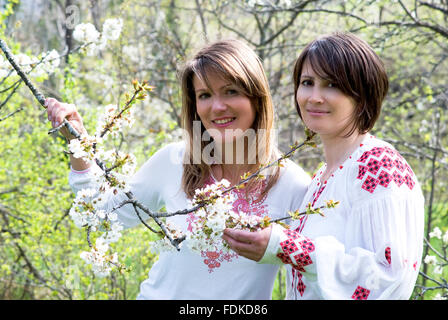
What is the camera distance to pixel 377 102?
1.75 meters

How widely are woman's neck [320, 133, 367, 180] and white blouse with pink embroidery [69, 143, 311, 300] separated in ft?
0.79

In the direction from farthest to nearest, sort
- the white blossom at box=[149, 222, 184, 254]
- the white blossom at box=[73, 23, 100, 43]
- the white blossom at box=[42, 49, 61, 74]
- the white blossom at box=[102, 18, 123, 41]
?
the white blossom at box=[102, 18, 123, 41]
the white blossom at box=[73, 23, 100, 43]
the white blossom at box=[42, 49, 61, 74]
the white blossom at box=[149, 222, 184, 254]

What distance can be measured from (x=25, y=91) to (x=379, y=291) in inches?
164

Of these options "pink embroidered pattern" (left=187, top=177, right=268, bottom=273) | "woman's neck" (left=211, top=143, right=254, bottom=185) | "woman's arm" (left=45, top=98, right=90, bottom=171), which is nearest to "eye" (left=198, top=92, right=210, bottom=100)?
"woman's neck" (left=211, top=143, right=254, bottom=185)

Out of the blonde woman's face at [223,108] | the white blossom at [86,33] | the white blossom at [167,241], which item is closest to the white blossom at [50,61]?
the white blossom at [86,33]

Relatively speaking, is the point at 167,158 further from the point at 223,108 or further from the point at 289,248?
the point at 289,248

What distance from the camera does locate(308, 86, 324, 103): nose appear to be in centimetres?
171

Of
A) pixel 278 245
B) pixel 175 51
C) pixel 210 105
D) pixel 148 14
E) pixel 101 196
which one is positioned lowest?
pixel 278 245

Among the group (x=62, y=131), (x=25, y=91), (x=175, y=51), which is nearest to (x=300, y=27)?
(x=175, y=51)

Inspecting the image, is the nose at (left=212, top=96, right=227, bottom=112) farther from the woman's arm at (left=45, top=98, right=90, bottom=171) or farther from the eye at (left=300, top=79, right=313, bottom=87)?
the woman's arm at (left=45, top=98, right=90, bottom=171)

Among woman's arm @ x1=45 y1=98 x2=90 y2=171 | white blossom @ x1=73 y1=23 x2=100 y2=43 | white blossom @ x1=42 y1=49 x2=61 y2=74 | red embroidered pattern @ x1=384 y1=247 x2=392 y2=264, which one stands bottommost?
red embroidered pattern @ x1=384 y1=247 x2=392 y2=264

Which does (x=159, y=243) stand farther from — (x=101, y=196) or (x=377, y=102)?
(x=377, y=102)

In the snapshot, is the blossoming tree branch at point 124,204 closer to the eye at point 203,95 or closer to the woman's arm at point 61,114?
the woman's arm at point 61,114

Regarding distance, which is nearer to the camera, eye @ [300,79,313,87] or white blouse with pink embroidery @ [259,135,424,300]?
white blouse with pink embroidery @ [259,135,424,300]
